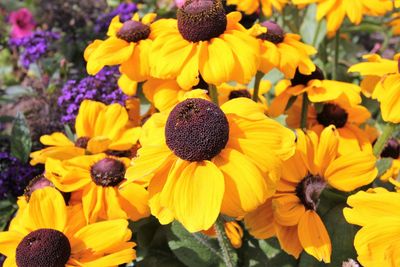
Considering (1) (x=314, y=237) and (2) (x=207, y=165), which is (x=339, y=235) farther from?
(2) (x=207, y=165)

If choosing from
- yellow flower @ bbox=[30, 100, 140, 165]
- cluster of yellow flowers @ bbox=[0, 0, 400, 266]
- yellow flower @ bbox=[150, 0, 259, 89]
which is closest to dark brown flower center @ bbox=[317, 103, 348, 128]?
cluster of yellow flowers @ bbox=[0, 0, 400, 266]

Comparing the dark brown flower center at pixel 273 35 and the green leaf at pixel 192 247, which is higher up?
the dark brown flower center at pixel 273 35

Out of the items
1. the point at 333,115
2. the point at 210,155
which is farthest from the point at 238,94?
the point at 210,155

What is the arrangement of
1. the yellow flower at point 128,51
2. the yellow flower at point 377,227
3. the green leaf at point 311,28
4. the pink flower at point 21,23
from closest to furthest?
the yellow flower at point 377,227 → the yellow flower at point 128,51 → the green leaf at point 311,28 → the pink flower at point 21,23

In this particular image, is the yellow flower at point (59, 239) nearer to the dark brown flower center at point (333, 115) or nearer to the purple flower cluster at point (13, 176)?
the purple flower cluster at point (13, 176)

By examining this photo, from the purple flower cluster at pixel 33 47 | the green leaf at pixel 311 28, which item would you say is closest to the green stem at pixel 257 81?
the green leaf at pixel 311 28

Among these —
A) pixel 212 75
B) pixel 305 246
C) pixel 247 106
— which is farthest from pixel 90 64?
pixel 305 246
